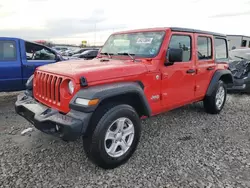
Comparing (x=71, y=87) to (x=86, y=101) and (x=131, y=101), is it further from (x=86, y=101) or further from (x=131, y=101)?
(x=131, y=101)

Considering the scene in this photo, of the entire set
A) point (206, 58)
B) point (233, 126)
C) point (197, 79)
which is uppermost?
point (206, 58)

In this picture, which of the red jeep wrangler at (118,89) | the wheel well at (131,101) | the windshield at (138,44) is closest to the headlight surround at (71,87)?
the red jeep wrangler at (118,89)

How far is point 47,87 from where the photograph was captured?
2938mm

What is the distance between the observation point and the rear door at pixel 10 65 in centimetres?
507

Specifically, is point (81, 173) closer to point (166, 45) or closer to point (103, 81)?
point (103, 81)

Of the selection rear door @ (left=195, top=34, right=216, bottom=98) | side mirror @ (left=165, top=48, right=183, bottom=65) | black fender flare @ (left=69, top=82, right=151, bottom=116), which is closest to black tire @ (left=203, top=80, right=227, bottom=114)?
rear door @ (left=195, top=34, right=216, bottom=98)

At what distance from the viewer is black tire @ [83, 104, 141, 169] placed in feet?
8.34

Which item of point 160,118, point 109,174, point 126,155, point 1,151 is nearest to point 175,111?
point 160,118

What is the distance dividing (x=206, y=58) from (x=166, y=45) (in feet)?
4.74

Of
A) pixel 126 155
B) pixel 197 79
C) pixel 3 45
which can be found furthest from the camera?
pixel 3 45

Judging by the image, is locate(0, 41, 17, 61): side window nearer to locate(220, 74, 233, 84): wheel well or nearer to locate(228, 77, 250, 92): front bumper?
locate(220, 74, 233, 84): wheel well

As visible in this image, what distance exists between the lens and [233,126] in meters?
4.43

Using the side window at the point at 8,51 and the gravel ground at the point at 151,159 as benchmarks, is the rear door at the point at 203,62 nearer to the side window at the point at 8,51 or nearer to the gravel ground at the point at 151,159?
the gravel ground at the point at 151,159

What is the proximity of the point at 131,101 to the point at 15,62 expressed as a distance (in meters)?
3.53
